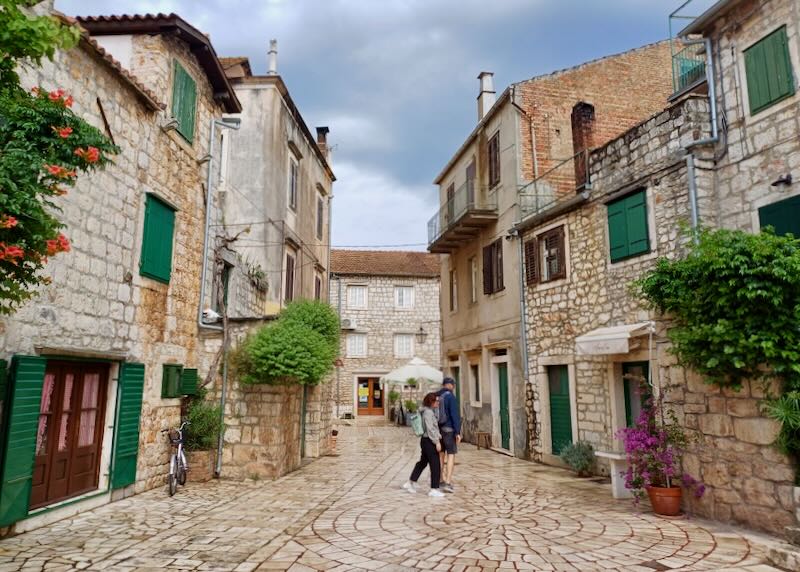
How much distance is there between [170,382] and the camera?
30.2 ft

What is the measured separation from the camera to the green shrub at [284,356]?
9555 mm

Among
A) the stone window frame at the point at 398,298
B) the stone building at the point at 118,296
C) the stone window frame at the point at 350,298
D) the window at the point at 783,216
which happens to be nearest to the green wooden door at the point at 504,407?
the window at the point at 783,216

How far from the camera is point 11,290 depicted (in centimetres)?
386

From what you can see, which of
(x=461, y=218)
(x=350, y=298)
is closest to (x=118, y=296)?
(x=461, y=218)

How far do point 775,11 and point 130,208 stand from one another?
982 centimetres

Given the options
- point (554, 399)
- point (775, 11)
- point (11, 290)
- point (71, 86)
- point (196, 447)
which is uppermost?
point (775, 11)

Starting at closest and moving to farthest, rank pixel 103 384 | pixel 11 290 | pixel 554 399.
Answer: pixel 11 290 → pixel 103 384 → pixel 554 399

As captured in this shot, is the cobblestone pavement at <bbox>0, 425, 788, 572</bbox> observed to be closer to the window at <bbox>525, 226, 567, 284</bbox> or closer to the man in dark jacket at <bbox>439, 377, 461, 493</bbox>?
the man in dark jacket at <bbox>439, 377, 461, 493</bbox>

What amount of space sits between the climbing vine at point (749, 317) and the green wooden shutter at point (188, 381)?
7.72 metres

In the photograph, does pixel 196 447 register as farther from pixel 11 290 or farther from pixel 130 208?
pixel 11 290

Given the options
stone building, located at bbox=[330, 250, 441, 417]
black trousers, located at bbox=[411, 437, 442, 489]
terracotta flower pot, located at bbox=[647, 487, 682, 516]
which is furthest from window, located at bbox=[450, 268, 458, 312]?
terracotta flower pot, located at bbox=[647, 487, 682, 516]

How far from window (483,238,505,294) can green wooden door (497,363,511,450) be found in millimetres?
2118

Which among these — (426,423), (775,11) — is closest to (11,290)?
(426,423)

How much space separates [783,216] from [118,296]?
937 centimetres
